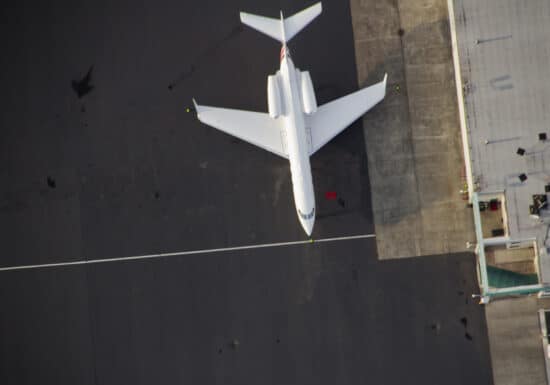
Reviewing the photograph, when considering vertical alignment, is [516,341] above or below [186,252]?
below

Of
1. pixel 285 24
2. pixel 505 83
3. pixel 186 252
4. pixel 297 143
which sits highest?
pixel 285 24

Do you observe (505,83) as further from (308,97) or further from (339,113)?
(308,97)

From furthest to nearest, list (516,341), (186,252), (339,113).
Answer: (186,252), (339,113), (516,341)

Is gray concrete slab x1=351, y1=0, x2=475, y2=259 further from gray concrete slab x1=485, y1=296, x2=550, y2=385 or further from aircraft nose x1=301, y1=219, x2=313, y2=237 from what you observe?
gray concrete slab x1=485, y1=296, x2=550, y2=385

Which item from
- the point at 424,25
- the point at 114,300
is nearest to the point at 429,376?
the point at 114,300

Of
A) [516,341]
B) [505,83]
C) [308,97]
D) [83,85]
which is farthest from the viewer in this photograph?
[83,85]

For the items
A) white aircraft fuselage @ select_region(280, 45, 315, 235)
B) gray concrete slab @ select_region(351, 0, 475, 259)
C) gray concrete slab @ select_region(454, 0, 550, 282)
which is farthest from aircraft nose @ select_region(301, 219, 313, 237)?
gray concrete slab @ select_region(454, 0, 550, 282)

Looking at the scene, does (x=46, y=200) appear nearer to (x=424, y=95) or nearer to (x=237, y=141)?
(x=237, y=141)

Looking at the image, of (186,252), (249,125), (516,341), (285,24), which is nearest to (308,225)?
(249,125)
